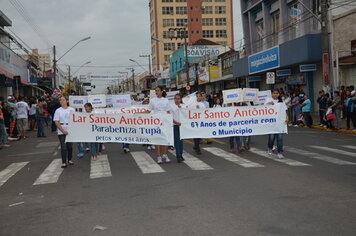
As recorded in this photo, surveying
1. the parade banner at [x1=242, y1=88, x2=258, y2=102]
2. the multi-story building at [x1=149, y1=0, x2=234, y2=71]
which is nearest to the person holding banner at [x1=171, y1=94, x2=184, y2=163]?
the parade banner at [x1=242, y1=88, x2=258, y2=102]

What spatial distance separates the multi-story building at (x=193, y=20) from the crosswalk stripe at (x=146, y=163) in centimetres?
8899

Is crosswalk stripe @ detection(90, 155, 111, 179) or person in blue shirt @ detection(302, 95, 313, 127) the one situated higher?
person in blue shirt @ detection(302, 95, 313, 127)

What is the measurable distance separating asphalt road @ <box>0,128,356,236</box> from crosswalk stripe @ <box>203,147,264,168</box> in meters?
0.02

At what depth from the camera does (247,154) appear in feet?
39.4

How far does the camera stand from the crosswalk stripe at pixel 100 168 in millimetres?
9295

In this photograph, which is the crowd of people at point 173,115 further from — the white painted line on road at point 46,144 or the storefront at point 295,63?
the storefront at point 295,63

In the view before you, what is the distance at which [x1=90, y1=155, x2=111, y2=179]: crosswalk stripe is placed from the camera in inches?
366

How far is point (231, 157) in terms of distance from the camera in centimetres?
1144

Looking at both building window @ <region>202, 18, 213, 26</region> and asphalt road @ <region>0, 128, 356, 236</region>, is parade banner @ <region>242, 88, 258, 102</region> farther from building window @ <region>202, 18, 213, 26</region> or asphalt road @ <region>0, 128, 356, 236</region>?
building window @ <region>202, 18, 213, 26</region>

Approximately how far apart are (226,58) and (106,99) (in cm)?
2550

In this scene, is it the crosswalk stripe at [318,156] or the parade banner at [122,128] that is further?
the parade banner at [122,128]

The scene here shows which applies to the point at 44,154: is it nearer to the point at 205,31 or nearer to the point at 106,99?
the point at 106,99

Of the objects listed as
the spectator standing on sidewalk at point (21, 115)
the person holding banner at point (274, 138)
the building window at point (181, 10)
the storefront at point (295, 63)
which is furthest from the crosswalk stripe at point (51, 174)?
the building window at point (181, 10)

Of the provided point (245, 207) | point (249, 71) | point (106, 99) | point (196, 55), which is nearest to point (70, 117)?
point (245, 207)
